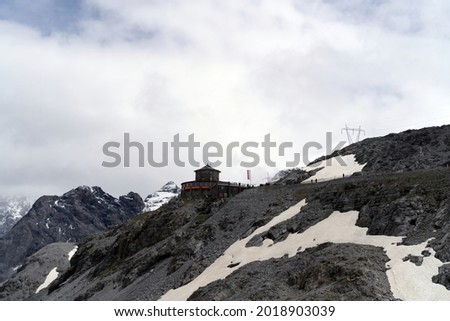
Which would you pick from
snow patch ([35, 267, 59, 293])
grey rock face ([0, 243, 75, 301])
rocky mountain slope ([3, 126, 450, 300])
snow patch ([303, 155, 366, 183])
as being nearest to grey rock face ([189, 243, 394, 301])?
rocky mountain slope ([3, 126, 450, 300])

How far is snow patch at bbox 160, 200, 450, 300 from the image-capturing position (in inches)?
1444

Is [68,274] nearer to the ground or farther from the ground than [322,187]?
nearer to the ground

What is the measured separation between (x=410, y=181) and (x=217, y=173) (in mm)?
50084

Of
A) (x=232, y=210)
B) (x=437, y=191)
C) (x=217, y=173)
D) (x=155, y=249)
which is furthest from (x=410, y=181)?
(x=217, y=173)

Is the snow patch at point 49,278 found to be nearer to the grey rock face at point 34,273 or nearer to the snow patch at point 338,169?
the grey rock face at point 34,273

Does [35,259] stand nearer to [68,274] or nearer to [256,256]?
[68,274]

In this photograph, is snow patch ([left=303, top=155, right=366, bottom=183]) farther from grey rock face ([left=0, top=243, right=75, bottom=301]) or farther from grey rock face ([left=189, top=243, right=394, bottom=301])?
grey rock face ([left=0, top=243, right=75, bottom=301])

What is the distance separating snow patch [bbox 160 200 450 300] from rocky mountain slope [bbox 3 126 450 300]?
0.13 m

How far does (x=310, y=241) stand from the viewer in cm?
5162

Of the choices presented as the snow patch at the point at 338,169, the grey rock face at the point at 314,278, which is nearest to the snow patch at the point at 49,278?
the snow patch at the point at 338,169

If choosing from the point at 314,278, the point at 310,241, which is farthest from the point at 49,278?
the point at 314,278

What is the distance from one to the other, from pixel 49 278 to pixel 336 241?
3483 inches

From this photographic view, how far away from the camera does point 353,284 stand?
125 feet

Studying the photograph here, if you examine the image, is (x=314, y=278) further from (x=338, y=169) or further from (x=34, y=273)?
(x=34, y=273)
